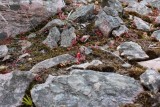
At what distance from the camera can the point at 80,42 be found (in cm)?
895

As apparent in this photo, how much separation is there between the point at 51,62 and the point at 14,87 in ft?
3.96

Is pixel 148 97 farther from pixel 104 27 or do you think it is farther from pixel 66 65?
pixel 104 27

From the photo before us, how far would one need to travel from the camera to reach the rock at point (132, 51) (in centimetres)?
771

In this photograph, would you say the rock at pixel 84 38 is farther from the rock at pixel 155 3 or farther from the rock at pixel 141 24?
the rock at pixel 155 3

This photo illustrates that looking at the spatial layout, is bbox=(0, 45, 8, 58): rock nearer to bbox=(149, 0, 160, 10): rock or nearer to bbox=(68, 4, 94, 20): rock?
bbox=(68, 4, 94, 20): rock

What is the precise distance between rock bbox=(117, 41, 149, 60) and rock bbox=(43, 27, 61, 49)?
171cm

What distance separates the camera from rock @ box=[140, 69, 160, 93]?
630 cm

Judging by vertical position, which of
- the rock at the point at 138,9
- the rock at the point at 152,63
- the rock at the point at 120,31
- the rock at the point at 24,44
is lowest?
the rock at the point at 24,44

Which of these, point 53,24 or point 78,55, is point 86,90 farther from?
point 53,24

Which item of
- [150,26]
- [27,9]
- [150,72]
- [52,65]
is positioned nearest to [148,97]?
[150,72]

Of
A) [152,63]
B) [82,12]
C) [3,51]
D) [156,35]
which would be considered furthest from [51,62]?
[156,35]

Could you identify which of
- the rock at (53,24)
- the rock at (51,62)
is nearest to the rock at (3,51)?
the rock at (53,24)

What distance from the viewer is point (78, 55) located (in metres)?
7.84

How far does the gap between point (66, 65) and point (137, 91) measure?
183 centimetres
